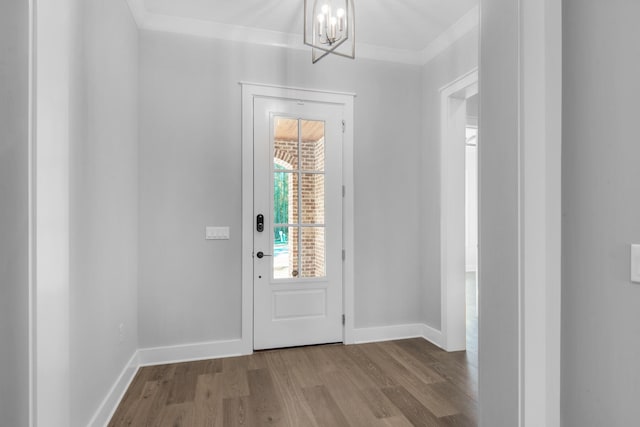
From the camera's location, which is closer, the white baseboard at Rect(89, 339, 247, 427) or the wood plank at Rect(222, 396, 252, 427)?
the wood plank at Rect(222, 396, 252, 427)

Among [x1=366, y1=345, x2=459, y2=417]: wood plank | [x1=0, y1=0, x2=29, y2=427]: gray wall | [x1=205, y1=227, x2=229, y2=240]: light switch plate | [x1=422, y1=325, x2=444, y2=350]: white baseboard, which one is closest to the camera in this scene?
[x1=0, y1=0, x2=29, y2=427]: gray wall

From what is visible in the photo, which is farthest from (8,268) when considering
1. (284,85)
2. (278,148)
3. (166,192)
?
(284,85)

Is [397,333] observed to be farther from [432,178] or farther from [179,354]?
[179,354]

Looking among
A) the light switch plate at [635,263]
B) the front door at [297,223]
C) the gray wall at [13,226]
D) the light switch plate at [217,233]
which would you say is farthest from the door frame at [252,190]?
the light switch plate at [635,263]

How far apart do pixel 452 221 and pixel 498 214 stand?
2.08m

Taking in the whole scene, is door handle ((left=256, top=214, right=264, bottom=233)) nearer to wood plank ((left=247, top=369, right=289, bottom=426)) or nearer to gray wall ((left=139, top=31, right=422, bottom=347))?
gray wall ((left=139, top=31, right=422, bottom=347))

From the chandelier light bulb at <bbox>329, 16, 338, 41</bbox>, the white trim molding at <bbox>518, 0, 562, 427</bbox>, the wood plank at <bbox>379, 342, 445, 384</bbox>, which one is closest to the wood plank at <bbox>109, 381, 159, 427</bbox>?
the wood plank at <bbox>379, 342, 445, 384</bbox>

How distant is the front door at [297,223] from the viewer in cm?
309

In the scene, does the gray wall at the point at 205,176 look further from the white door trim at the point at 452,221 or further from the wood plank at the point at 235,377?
the white door trim at the point at 452,221

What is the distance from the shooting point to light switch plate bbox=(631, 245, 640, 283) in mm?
965

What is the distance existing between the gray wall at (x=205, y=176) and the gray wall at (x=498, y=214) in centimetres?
207

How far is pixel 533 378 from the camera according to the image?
1111 mm

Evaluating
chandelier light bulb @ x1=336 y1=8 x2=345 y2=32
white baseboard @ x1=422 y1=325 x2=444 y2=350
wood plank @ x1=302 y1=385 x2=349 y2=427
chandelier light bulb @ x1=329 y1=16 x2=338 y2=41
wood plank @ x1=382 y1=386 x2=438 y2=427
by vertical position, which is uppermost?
chandelier light bulb @ x1=336 y1=8 x2=345 y2=32

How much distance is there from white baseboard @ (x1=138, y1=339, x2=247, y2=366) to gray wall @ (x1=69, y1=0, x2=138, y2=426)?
9.2 inches
